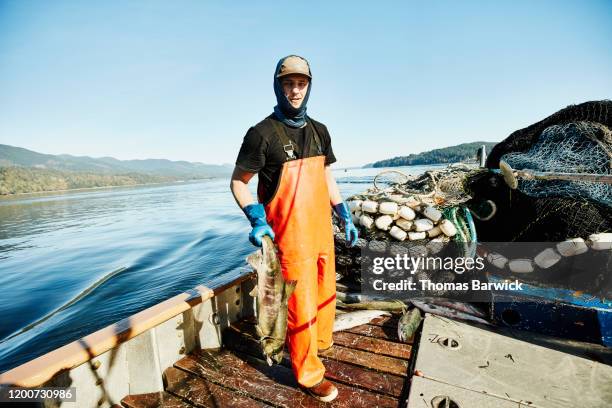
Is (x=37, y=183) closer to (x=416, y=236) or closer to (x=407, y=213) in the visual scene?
(x=407, y=213)

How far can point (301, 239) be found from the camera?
2609mm

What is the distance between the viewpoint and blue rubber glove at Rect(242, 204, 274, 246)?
7.98 ft

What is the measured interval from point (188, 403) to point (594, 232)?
18.5ft

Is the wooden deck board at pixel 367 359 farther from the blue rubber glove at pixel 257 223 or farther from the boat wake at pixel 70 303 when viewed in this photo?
the boat wake at pixel 70 303

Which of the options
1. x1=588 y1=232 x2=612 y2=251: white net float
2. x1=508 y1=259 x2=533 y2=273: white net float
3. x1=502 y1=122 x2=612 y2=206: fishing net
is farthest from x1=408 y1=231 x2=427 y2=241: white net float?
x1=588 y1=232 x2=612 y2=251: white net float

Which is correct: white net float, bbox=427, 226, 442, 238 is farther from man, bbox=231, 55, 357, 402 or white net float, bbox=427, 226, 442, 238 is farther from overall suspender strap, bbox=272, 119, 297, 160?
overall suspender strap, bbox=272, 119, 297, 160

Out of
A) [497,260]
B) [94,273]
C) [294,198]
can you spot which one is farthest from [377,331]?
[94,273]

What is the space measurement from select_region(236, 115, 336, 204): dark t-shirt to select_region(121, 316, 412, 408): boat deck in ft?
6.07

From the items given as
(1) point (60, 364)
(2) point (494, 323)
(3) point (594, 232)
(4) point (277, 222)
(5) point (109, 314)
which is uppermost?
(4) point (277, 222)

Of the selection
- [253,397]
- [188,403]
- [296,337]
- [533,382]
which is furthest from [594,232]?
[188,403]

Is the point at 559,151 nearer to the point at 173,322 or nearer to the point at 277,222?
the point at 277,222

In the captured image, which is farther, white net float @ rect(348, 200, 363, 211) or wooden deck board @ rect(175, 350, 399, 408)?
white net float @ rect(348, 200, 363, 211)

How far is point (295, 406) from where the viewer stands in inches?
104

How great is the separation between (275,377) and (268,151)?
2304mm
